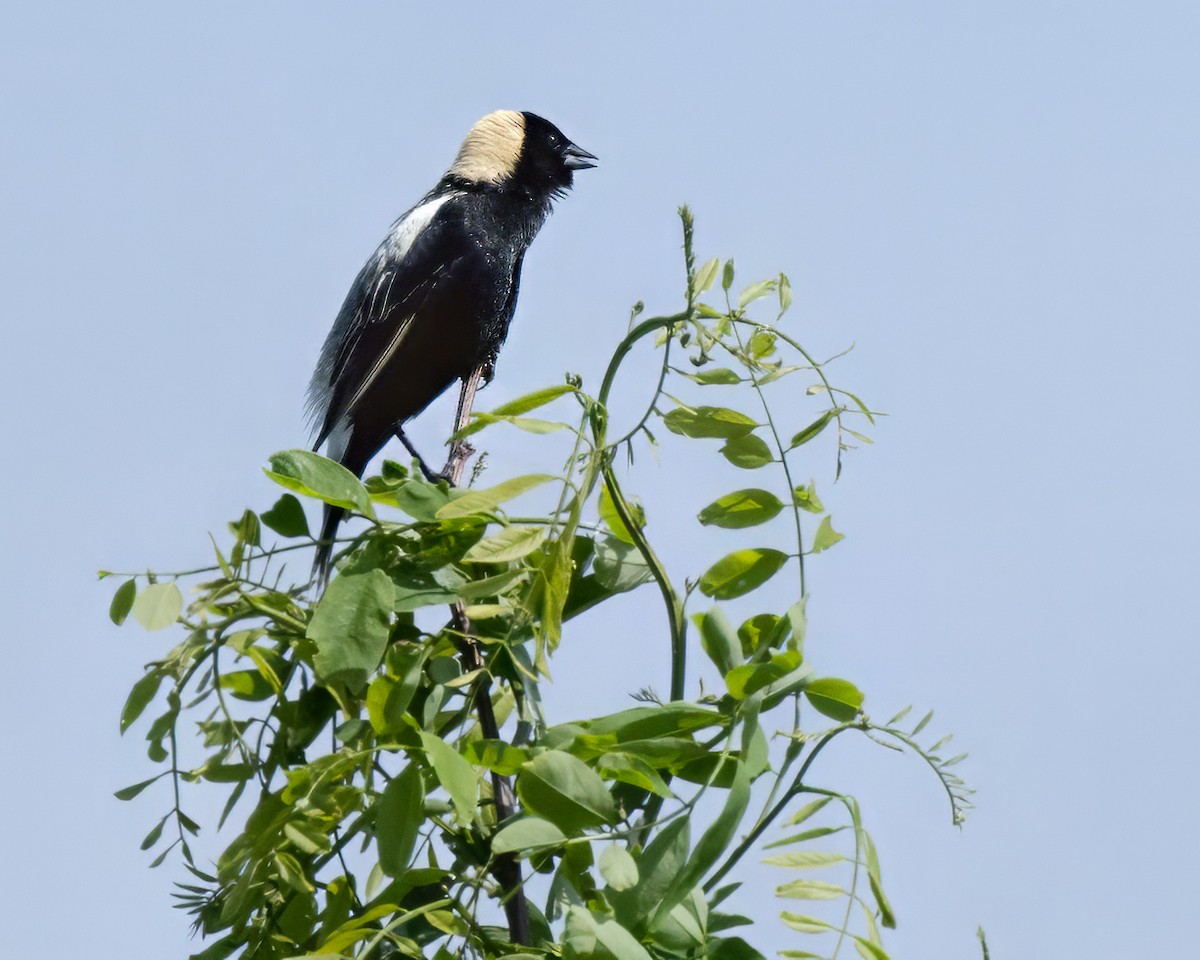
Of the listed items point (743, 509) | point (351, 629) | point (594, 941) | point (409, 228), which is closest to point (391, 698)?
point (351, 629)

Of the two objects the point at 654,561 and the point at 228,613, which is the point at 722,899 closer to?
the point at 654,561

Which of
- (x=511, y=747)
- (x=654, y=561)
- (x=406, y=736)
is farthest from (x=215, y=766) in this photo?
(x=654, y=561)

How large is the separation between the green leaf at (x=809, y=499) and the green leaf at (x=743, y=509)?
0.02 metres

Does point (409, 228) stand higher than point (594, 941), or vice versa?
point (409, 228)

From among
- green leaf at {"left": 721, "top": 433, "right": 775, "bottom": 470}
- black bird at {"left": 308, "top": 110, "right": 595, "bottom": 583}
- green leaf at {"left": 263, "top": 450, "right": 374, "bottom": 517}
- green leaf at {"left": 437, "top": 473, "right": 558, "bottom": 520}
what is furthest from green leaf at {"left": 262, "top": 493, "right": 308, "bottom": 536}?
black bird at {"left": 308, "top": 110, "right": 595, "bottom": 583}

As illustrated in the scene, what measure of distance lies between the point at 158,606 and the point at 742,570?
522 millimetres

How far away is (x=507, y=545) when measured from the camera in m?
1.05

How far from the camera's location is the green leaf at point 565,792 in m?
0.96

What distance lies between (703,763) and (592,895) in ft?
0.50

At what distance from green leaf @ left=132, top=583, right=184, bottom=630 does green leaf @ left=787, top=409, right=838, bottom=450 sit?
0.57 metres

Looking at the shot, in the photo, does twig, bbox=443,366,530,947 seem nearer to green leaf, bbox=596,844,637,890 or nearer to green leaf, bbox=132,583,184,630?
green leaf, bbox=596,844,637,890

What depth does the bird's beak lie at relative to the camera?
412cm

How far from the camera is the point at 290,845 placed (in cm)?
111

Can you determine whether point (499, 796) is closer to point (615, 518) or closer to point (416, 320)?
point (615, 518)
